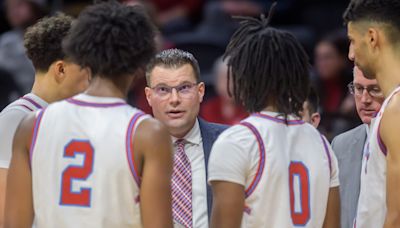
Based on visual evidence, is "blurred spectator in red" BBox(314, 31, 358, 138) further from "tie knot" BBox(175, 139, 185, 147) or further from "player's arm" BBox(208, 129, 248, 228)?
"player's arm" BBox(208, 129, 248, 228)

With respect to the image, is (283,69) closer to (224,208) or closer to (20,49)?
(224,208)

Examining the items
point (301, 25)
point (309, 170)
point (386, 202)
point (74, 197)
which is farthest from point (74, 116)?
point (301, 25)

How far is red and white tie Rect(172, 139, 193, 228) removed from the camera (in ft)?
17.3

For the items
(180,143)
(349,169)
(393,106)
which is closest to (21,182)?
(180,143)

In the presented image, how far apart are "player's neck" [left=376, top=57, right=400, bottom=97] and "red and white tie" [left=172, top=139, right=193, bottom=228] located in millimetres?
1264

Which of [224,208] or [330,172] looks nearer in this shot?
[224,208]

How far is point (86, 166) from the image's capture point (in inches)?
163

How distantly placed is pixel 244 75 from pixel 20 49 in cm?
544

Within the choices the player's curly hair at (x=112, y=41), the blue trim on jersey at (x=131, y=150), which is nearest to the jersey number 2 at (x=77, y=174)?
the blue trim on jersey at (x=131, y=150)

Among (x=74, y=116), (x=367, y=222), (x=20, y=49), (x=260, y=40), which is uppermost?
(x=20, y=49)

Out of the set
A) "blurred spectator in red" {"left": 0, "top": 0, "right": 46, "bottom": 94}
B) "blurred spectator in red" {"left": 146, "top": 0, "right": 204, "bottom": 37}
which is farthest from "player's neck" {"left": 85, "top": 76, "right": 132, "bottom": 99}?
"blurred spectator in red" {"left": 146, "top": 0, "right": 204, "bottom": 37}

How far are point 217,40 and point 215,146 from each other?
5.33 metres

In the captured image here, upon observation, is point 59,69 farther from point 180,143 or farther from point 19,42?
point 19,42

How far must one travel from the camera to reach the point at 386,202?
4.35 m
